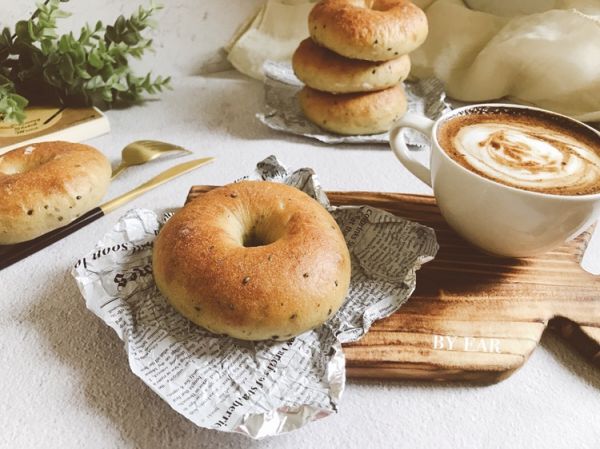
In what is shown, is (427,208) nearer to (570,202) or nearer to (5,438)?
(570,202)

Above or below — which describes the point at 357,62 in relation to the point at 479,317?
above

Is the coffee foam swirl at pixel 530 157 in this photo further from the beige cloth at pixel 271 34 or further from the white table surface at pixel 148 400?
the beige cloth at pixel 271 34

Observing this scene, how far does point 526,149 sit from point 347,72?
1.35ft

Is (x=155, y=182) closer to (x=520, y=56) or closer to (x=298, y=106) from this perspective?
(x=298, y=106)

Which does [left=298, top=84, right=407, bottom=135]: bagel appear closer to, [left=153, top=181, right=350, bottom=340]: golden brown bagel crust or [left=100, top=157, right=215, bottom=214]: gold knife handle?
[left=100, top=157, right=215, bottom=214]: gold knife handle

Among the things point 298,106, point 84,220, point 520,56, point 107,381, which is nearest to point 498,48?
point 520,56

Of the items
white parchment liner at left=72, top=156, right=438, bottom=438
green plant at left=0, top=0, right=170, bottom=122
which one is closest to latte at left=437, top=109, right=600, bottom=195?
white parchment liner at left=72, top=156, right=438, bottom=438

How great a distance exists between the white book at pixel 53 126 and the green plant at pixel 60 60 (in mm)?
27

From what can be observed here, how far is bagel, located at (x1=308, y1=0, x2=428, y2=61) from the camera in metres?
0.91

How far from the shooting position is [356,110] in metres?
0.97

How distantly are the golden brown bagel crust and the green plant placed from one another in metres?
0.46

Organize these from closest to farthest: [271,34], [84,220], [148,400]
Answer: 1. [148,400]
2. [84,220]
3. [271,34]

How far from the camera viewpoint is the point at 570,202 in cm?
53

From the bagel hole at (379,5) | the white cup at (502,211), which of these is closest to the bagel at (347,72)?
the bagel hole at (379,5)
